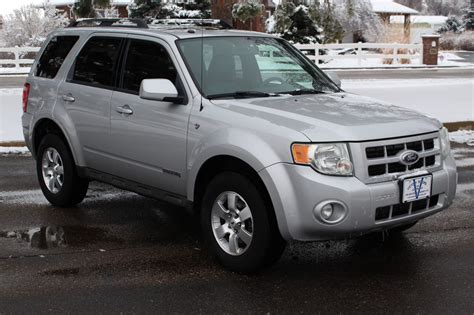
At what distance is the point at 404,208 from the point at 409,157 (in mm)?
364

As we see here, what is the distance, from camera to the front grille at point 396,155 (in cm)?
444

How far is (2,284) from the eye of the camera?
4699mm

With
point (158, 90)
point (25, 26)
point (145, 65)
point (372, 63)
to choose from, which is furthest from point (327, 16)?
point (25, 26)

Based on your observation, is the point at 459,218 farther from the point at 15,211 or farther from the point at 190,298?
the point at 15,211

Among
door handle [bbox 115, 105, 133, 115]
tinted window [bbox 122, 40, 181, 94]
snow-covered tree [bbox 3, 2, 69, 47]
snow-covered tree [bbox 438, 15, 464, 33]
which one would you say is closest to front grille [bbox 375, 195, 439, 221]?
tinted window [bbox 122, 40, 181, 94]

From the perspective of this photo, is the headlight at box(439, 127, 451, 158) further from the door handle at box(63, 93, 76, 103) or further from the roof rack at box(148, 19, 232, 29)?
the door handle at box(63, 93, 76, 103)

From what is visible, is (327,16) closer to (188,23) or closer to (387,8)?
(188,23)

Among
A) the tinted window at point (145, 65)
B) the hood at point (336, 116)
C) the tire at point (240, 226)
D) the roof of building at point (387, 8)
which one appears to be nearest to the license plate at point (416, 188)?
the hood at point (336, 116)

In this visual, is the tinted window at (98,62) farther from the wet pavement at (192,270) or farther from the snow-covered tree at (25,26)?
the snow-covered tree at (25,26)

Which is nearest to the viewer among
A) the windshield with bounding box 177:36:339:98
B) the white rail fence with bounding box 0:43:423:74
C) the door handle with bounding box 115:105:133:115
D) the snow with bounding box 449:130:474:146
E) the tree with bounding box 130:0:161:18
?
the windshield with bounding box 177:36:339:98

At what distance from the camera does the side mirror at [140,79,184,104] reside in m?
5.09

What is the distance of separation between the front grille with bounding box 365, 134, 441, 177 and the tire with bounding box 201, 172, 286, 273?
0.78 meters

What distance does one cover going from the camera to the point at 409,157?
4574mm

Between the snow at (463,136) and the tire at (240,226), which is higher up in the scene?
the tire at (240,226)
